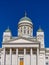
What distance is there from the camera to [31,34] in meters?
88.2

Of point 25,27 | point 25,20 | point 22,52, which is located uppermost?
point 25,20

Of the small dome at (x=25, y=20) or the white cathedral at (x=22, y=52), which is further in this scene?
the small dome at (x=25, y=20)

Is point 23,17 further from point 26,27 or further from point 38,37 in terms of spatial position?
point 38,37

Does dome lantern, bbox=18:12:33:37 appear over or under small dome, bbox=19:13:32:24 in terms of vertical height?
under

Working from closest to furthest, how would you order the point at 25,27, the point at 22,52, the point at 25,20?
1. the point at 22,52
2. the point at 25,27
3. the point at 25,20

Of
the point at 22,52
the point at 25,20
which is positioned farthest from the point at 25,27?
the point at 22,52

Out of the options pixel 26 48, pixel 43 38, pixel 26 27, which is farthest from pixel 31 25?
pixel 26 48

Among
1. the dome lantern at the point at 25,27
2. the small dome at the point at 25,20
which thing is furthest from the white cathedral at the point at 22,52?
the small dome at the point at 25,20

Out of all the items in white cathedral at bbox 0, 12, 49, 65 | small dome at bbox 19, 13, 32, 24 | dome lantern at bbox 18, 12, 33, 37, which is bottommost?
white cathedral at bbox 0, 12, 49, 65

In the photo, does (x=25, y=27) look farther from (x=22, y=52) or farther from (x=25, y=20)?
(x=22, y=52)

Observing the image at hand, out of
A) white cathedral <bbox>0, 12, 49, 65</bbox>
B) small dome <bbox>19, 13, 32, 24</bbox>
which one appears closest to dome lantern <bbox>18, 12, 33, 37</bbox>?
small dome <bbox>19, 13, 32, 24</bbox>

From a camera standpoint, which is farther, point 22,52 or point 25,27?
point 25,27

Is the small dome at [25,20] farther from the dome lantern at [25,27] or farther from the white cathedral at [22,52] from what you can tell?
the white cathedral at [22,52]

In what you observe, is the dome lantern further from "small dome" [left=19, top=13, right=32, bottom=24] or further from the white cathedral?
the white cathedral
